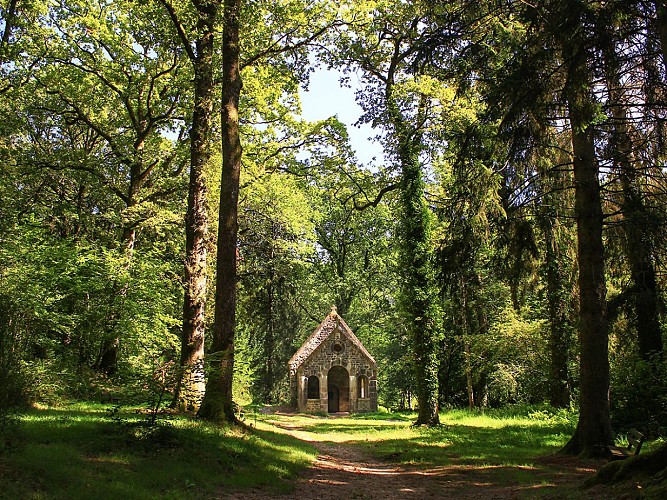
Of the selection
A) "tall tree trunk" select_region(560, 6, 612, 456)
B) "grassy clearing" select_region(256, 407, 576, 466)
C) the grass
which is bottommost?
"grassy clearing" select_region(256, 407, 576, 466)

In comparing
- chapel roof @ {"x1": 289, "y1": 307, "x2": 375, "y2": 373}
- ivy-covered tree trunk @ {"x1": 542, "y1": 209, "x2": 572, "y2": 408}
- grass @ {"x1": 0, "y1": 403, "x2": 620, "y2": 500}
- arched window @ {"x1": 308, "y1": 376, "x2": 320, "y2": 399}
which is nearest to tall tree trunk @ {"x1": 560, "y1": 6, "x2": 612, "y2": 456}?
grass @ {"x1": 0, "y1": 403, "x2": 620, "y2": 500}

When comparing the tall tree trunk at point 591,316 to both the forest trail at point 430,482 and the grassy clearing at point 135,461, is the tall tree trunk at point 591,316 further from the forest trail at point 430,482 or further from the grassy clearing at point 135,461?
the grassy clearing at point 135,461

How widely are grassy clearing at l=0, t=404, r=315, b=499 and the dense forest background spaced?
0.66 metres

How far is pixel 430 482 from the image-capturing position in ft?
26.4

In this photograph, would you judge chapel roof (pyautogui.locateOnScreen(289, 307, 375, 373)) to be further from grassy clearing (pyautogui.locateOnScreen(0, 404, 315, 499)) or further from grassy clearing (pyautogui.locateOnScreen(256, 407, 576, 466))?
grassy clearing (pyautogui.locateOnScreen(0, 404, 315, 499))

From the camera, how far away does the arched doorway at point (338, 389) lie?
3266cm

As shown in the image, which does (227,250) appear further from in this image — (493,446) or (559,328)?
(559,328)

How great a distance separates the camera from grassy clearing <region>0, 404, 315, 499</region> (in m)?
4.86

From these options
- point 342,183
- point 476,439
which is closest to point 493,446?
point 476,439

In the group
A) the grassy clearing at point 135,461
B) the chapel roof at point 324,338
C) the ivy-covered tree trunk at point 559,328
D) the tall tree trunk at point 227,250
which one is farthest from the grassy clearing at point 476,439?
the chapel roof at point 324,338

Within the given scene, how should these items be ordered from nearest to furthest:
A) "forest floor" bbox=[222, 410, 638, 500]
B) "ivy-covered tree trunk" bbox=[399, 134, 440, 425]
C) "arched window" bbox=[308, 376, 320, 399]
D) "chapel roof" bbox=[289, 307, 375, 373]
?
"forest floor" bbox=[222, 410, 638, 500], "ivy-covered tree trunk" bbox=[399, 134, 440, 425], "chapel roof" bbox=[289, 307, 375, 373], "arched window" bbox=[308, 376, 320, 399]

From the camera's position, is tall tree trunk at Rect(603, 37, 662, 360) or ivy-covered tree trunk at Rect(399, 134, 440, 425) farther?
ivy-covered tree trunk at Rect(399, 134, 440, 425)

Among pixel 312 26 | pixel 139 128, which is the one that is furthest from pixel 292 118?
pixel 312 26

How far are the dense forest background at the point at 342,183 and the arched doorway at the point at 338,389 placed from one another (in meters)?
8.69
